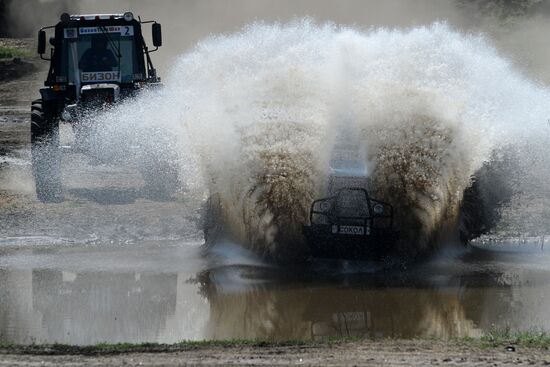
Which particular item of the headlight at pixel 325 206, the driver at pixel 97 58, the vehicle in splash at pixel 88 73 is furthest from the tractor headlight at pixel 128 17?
the headlight at pixel 325 206

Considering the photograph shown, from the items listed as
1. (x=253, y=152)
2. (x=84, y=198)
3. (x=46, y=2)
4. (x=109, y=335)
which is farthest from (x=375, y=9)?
(x=109, y=335)

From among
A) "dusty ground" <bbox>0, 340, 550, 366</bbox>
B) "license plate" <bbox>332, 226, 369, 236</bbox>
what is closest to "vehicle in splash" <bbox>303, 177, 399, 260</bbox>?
"license plate" <bbox>332, 226, 369, 236</bbox>

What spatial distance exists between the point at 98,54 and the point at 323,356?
14854mm

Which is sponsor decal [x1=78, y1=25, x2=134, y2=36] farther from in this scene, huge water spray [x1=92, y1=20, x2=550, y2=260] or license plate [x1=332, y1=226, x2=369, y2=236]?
license plate [x1=332, y1=226, x2=369, y2=236]

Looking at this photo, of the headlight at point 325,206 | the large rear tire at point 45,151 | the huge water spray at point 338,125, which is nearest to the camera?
the headlight at point 325,206

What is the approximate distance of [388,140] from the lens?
1620 cm

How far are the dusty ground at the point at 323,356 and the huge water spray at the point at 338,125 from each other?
5130 millimetres

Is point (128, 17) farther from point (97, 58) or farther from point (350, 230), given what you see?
point (350, 230)

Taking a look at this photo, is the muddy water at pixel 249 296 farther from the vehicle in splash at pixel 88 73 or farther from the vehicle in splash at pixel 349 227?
the vehicle in splash at pixel 88 73

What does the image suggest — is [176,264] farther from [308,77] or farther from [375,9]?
[375,9]

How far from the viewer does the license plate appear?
14.8m

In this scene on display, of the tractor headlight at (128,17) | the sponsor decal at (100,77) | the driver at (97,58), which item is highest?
the tractor headlight at (128,17)

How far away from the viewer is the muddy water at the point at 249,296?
12.3m

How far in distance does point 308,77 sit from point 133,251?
12.8ft
